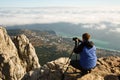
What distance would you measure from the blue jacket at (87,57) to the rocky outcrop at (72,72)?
1170 mm

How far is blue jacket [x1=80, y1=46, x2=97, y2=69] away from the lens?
103 feet

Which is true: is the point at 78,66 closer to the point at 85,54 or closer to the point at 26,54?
the point at 85,54

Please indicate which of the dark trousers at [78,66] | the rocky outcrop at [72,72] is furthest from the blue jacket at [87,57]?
the rocky outcrop at [72,72]

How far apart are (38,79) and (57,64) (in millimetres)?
3952

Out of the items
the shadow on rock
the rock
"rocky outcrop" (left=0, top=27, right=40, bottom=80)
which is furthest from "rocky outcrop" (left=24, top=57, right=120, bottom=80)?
the rock

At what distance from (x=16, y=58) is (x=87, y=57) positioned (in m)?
81.8

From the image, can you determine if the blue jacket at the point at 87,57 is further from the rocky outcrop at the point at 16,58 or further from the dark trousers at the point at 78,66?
the rocky outcrop at the point at 16,58

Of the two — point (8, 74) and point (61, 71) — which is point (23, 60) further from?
point (61, 71)

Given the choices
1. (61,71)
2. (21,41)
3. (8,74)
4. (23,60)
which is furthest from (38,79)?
(21,41)

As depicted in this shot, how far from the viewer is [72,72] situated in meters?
33.5

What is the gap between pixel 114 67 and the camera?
37.2 m

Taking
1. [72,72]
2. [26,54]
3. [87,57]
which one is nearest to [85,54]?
[87,57]

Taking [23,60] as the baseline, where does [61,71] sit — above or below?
above

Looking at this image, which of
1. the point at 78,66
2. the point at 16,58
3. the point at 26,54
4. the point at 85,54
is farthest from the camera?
the point at 26,54
